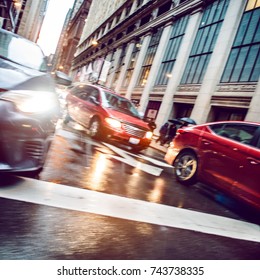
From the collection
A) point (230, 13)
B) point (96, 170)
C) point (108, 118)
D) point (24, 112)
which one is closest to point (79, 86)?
point (108, 118)

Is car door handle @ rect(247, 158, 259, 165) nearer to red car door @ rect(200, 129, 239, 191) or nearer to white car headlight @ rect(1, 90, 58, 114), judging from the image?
red car door @ rect(200, 129, 239, 191)

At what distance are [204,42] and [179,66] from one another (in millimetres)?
2743

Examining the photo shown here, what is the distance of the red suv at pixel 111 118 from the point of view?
851 centimetres

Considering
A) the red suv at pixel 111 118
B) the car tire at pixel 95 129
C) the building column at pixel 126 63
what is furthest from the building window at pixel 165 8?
the car tire at pixel 95 129

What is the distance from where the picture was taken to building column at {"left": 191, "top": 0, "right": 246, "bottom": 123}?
695 inches

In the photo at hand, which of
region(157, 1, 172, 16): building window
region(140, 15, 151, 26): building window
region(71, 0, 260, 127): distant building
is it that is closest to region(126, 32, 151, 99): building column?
region(71, 0, 260, 127): distant building

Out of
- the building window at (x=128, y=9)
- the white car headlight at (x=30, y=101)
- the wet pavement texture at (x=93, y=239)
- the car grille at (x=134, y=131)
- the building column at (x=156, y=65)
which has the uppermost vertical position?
the building window at (x=128, y=9)

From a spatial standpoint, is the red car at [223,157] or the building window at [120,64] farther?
the building window at [120,64]

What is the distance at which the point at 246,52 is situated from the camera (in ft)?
53.6

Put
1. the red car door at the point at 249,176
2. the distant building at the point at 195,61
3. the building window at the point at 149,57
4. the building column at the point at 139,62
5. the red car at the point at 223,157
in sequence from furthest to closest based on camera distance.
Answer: the building column at the point at 139,62 < the building window at the point at 149,57 < the distant building at the point at 195,61 < the red car at the point at 223,157 < the red car door at the point at 249,176

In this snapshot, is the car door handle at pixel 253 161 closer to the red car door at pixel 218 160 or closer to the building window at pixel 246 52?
the red car door at pixel 218 160

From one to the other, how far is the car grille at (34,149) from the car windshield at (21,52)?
2406 mm

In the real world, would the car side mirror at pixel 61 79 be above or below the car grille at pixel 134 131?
above

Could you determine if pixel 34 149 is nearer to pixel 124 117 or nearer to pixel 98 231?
pixel 98 231
